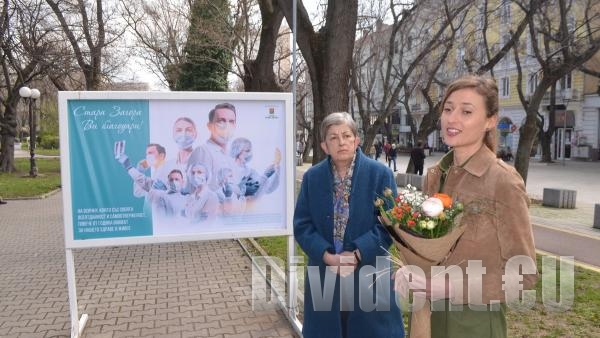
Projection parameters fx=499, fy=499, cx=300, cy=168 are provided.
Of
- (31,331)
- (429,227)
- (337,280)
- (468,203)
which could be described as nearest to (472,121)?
(468,203)

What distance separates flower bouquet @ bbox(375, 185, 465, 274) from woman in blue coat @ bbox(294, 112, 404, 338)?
0.99 m

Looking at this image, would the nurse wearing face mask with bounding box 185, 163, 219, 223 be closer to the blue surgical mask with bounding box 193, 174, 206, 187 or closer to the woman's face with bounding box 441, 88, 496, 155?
the blue surgical mask with bounding box 193, 174, 206, 187

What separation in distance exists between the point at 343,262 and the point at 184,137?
7.13 ft

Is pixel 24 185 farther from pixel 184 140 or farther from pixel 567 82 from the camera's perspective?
pixel 567 82

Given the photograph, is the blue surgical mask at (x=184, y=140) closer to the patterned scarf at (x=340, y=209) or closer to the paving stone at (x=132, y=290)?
the paving stone at (x=132, y=290)

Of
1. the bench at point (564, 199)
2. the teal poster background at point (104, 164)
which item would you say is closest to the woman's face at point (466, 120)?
the teal poster background at point (104, 164)

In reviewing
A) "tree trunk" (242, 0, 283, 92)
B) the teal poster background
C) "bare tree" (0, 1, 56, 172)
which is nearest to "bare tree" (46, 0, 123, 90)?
"bare tree" (0, 1, 56, 172)

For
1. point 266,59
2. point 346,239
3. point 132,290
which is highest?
point 266,59

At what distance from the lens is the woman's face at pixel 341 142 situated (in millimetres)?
2992

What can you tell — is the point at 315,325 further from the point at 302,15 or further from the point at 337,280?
the point at 302,15

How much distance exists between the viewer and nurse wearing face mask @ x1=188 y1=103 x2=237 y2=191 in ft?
14.8

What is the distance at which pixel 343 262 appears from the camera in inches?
115

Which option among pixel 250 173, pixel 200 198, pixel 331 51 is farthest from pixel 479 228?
pixel 331 51

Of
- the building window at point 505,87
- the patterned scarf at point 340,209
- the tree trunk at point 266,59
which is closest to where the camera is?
the patterned scarf at point 340,209
